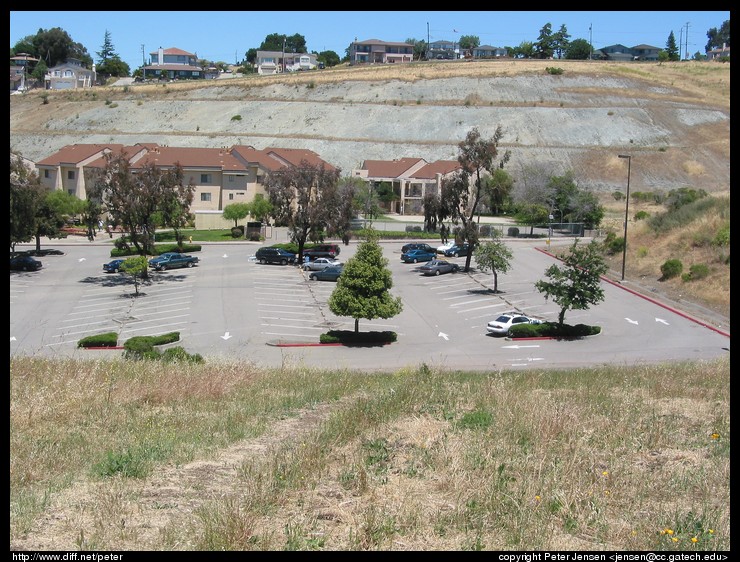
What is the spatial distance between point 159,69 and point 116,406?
553ft

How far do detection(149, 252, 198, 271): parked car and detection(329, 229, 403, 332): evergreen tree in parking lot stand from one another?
67.4 ft

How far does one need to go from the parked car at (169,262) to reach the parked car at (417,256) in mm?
14647

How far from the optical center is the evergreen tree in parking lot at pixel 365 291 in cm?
3469

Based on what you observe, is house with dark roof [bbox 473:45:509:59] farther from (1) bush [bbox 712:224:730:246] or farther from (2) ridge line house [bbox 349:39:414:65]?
(1) bush [bbox 712:224:730:246]

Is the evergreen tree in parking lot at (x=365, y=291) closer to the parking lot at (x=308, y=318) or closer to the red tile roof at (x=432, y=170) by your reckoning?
the parking lot at (x=308, y=318)

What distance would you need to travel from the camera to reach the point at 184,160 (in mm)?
77562

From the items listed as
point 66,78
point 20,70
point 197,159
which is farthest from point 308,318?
point 20,70

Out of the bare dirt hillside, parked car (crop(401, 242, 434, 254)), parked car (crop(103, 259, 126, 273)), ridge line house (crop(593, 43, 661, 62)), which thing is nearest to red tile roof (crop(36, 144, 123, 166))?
the bare dirt hillside

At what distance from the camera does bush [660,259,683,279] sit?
47.5m

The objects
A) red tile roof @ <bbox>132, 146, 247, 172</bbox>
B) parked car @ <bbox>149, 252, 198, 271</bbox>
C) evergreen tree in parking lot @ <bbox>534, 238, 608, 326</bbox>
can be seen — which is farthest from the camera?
red tile roof @ <bbox>132, 146, 247, 172</bbox>

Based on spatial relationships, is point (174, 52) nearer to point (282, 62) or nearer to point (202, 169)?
point (282, 62)

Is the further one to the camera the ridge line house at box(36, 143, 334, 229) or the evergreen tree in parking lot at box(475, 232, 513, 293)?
the ridge line house at box(36, 143, 334, 229)

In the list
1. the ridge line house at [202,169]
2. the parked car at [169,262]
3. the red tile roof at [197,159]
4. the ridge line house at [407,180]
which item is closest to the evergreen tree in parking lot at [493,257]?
the parked car at [169,262]

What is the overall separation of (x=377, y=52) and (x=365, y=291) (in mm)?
152710
